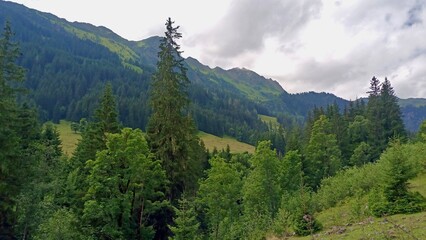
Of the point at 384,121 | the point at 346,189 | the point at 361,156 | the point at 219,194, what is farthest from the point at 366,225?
the point at 384,121

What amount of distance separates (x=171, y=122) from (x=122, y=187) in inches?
305

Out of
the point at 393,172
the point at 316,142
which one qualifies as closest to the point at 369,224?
the point at 393,172

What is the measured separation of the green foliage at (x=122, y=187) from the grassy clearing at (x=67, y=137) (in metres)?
84.9

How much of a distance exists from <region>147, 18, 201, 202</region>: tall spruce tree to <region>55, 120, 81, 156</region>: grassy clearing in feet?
274

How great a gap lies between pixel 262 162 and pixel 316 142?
912 inches

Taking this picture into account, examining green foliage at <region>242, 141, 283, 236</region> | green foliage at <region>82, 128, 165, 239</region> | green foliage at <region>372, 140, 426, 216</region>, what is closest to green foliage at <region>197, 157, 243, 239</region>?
green foliage at <region>242, 141, 283, 236</region>

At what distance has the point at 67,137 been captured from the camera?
137 m

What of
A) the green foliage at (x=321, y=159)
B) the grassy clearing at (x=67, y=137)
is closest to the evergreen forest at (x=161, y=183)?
the green foliage at (x=321, y=159)

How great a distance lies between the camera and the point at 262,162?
142 ft

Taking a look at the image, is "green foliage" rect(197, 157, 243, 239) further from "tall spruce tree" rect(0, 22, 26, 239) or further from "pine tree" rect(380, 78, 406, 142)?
A: "pine tree" rect(380, 78, 406, 142)

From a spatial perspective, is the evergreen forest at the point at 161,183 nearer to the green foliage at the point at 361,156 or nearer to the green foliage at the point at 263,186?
the green foliage at the point at 263,186

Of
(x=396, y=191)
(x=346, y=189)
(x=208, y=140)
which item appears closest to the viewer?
(x=396, y=191)

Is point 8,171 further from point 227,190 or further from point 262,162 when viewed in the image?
point 262,162

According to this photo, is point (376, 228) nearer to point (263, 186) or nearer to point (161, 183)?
point (161, 183)
